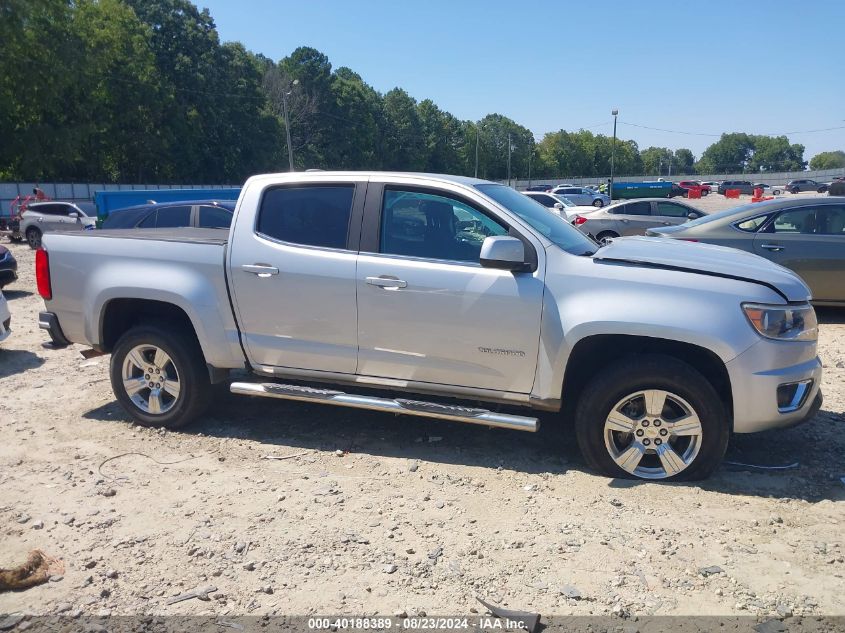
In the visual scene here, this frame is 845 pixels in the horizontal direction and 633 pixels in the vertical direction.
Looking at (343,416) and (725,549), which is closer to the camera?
(725,549)

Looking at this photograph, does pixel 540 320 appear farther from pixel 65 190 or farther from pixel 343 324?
pixel 65 190

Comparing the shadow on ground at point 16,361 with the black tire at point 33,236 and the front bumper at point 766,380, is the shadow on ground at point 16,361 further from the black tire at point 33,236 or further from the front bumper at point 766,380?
the black tire at point 33,236

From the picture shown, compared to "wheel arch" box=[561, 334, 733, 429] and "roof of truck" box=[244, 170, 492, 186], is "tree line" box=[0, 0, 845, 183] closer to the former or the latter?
"roof of truck" box=[244, 170, 492, 186]

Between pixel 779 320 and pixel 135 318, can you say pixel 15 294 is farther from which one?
pixel 779 320

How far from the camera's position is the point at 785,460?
15.2 ft

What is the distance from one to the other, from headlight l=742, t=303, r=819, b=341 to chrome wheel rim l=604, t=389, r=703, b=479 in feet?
2.05

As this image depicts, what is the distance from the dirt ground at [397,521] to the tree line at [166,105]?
3868 centimetres

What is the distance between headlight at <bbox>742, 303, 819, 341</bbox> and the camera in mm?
3967

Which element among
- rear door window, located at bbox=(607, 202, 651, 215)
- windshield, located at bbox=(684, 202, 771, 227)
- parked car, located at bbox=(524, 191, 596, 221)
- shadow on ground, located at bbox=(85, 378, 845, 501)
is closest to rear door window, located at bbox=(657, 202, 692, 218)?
rear door window, located at bbox=(607, 202, 651, 215)

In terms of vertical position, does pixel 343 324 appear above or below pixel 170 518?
above

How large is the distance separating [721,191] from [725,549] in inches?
3500

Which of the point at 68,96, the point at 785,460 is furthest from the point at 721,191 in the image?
the point at 785,460

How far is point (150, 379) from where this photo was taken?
17.6ft

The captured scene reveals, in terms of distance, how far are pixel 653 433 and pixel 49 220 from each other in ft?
75.3
